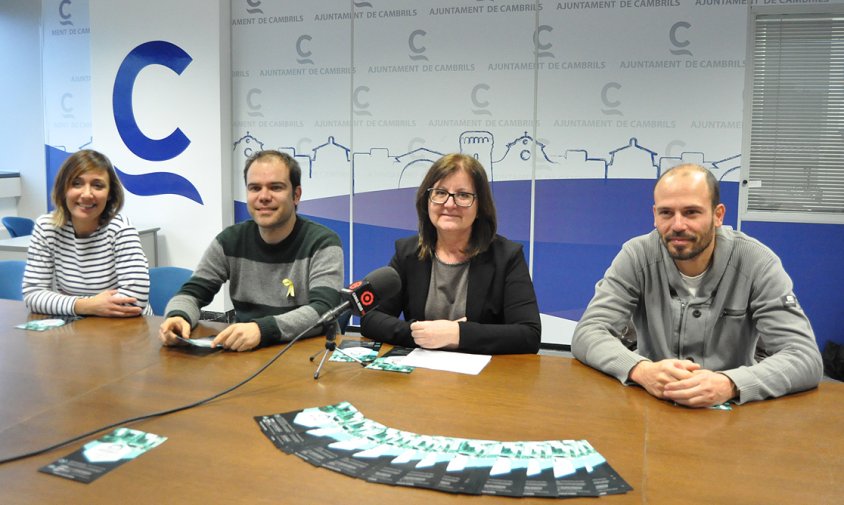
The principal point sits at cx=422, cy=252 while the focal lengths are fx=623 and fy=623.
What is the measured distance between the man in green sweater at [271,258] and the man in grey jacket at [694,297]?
3.24 feet

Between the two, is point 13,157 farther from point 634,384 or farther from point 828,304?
point 828,304

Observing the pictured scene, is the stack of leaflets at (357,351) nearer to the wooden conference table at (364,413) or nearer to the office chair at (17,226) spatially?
the wooden conference table at (364,413)

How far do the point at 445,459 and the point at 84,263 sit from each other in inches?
79.8

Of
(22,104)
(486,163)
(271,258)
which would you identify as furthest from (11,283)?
(22,104)

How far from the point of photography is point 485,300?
224 cm

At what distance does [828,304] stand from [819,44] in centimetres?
171

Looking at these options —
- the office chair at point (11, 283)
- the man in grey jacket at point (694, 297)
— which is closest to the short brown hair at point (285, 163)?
the man in grey jacket at point (694, 297)

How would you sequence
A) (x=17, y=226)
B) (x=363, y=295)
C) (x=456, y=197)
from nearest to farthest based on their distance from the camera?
(x=363, y=295), (x=456, y=197), (x=17, y=226)

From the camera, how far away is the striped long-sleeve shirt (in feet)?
8.51

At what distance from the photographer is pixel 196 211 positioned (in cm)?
504

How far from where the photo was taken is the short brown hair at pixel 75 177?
2564 mm

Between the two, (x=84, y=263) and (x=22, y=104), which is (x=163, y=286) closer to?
(x=84, y=263)

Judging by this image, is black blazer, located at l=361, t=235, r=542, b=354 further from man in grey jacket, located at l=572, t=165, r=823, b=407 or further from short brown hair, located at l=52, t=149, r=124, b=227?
short brown hair, located at l=52, t=149, r=124, b=227

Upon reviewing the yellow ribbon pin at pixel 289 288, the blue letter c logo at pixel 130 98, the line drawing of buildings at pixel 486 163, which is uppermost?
the blue letter c logo at pixel 130 98
